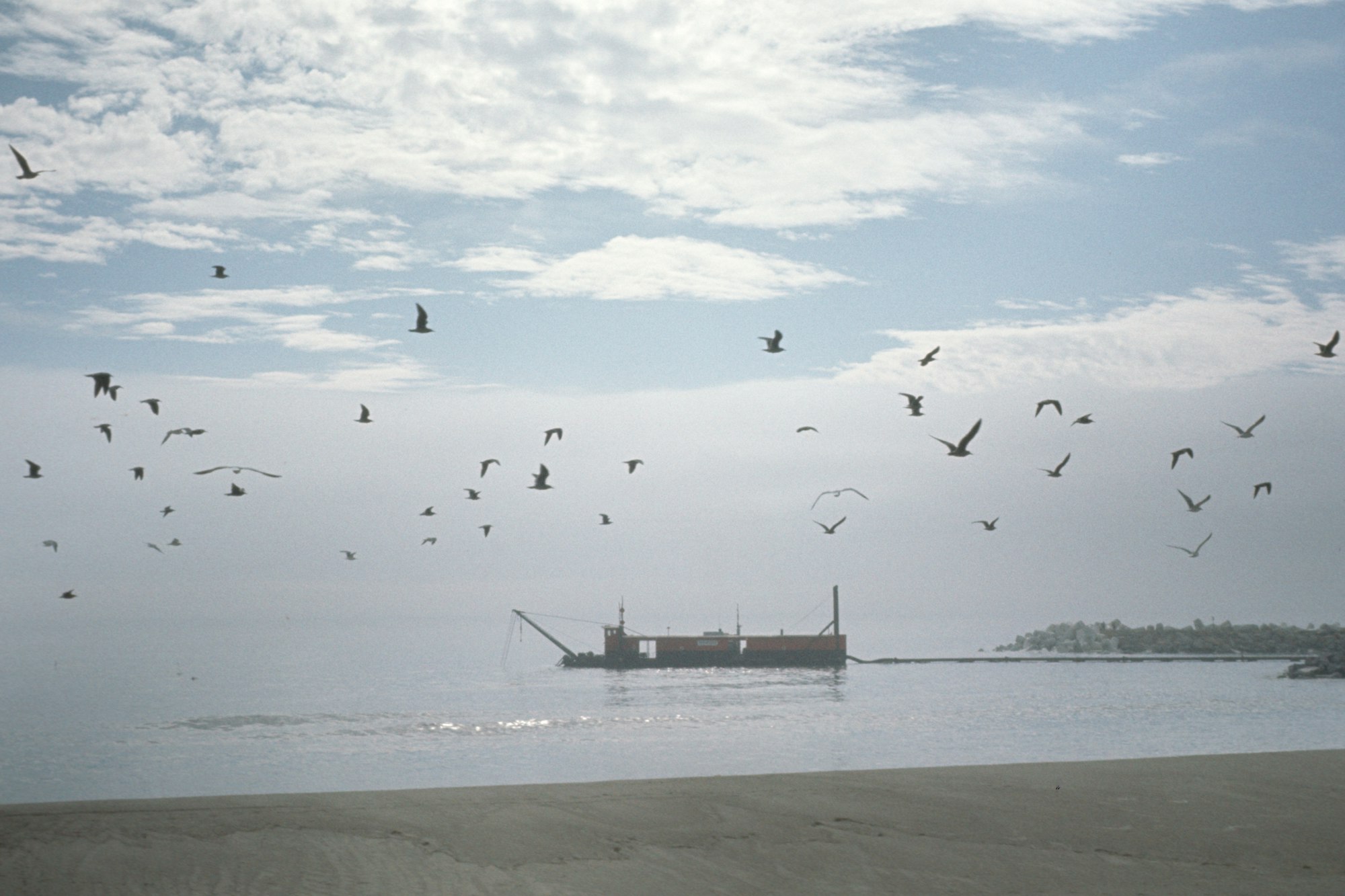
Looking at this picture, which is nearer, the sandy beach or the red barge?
the sandy beach

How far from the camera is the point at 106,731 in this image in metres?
64.8

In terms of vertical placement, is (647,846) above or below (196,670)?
above

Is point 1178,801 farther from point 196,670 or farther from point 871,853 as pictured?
point 196,670

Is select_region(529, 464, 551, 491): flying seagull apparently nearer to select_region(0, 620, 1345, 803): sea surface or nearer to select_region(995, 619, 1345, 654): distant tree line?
select_region(0, 620, 1345, 803): sea surface

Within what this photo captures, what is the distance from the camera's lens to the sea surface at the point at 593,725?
44375 millimetres

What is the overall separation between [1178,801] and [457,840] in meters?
13.4

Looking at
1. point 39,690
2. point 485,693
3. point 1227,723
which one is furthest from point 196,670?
point 1227,723

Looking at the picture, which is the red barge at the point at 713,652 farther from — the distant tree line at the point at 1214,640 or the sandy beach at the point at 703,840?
the sandy beach at the point at 703,840

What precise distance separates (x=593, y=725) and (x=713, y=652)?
218ft


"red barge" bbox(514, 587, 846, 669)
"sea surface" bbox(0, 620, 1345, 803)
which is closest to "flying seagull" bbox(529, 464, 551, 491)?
"sea surface" bbox(0, 620, 1345, 803)

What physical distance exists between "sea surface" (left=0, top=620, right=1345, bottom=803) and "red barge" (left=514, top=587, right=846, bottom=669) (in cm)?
243

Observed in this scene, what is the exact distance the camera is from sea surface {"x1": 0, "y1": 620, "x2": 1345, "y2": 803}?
44.4 m

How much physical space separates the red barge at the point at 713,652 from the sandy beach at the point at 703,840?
360 ft

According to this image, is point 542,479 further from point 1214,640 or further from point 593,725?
point 1214,640
